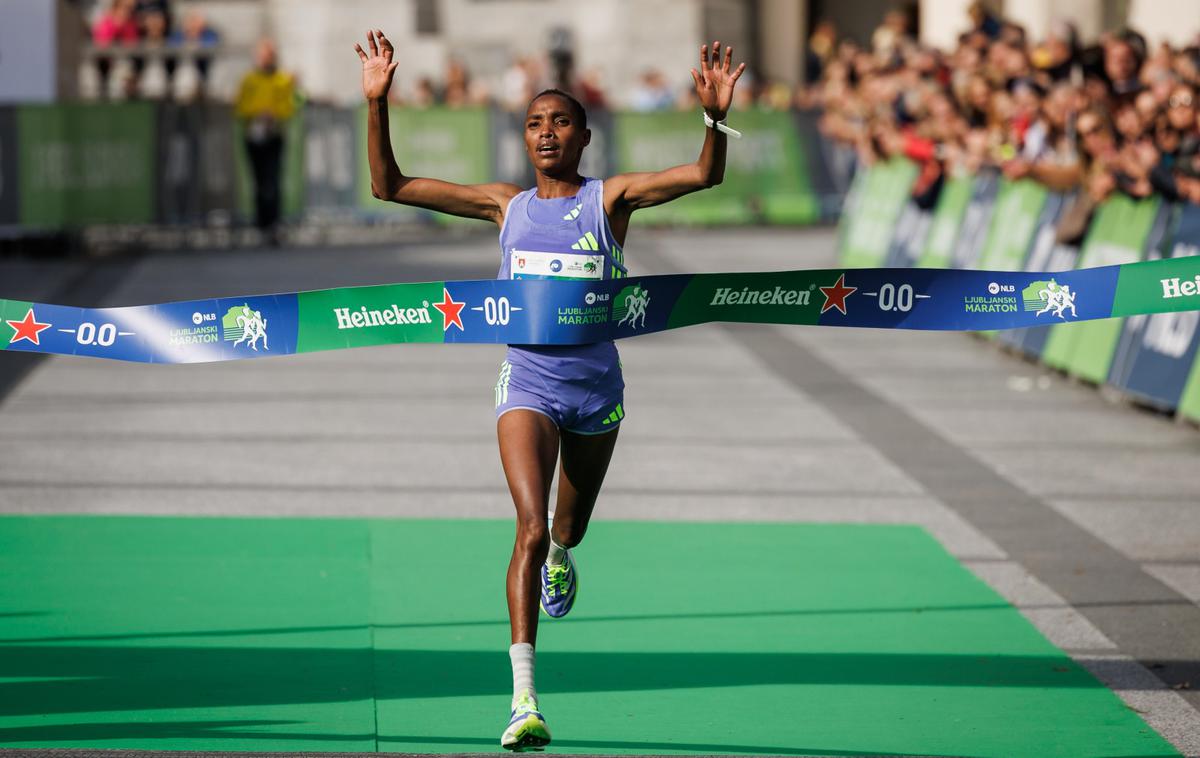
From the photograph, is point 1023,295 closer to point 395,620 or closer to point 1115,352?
point 395,620

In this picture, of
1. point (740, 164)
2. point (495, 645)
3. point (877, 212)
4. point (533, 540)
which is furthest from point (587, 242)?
point (740, 164)

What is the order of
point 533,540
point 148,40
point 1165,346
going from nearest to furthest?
point 533,540 < point 1165,346 < point 148,40

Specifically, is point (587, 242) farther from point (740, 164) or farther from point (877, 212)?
point (740, 164)

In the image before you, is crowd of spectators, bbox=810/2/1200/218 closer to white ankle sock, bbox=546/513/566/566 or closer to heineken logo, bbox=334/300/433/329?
white ankle sock, bbox=546/513/566/566

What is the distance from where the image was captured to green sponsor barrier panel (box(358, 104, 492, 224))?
26.8 meters

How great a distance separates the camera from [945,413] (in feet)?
41.9

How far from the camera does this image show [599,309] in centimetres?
580

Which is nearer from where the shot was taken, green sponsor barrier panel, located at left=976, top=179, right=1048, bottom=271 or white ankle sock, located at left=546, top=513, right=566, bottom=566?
white ankle sock, located at left=546, top=513, right=566, bottom=566

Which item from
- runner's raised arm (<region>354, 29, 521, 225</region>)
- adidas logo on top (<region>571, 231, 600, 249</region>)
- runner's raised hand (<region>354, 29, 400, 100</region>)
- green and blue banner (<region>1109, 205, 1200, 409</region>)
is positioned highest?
runner's raised hand (<region>354, 29, 400, 100</region>)

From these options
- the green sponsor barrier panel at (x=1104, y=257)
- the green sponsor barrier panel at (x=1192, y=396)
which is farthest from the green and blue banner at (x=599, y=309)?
the green sponsor barrier panel at (x=1104, y=257)

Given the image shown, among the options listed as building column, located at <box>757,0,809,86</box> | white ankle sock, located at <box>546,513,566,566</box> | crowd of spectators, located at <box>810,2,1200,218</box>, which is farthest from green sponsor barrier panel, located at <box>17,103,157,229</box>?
building column, located at <box>757,0,809,86</box>

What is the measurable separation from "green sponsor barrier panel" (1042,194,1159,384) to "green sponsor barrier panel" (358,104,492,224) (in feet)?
46.8

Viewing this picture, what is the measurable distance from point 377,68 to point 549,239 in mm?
749

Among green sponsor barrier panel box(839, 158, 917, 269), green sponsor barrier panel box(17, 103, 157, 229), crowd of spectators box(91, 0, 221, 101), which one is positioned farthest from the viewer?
crowd of spectators box(91, 0, 221, 101)
